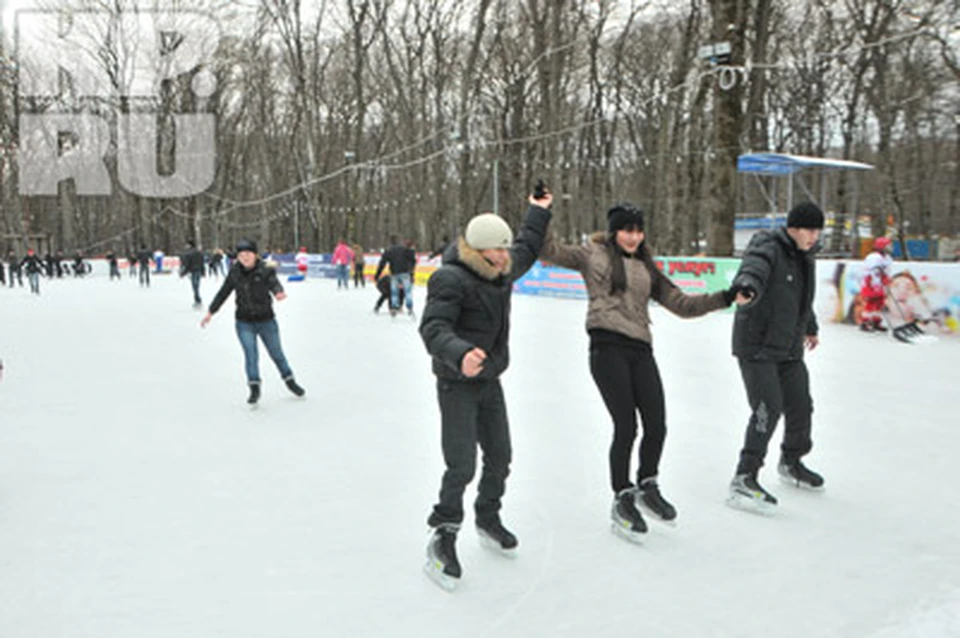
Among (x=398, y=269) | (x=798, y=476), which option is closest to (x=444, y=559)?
(x=798, y=476)

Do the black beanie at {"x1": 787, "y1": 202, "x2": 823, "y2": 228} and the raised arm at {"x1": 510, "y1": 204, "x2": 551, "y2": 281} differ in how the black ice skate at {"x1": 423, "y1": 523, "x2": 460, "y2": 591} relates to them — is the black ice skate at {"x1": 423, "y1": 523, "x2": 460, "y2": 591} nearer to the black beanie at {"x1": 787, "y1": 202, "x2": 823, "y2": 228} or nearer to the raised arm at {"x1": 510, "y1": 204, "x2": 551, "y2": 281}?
the raised arm at {"x1": 510, "y1": 204, "x2": 551, "y2": 281}

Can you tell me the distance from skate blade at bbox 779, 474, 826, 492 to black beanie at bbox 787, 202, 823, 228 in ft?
4.92

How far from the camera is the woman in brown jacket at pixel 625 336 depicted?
3.58 metres

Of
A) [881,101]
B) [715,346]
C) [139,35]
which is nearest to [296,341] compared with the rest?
[715,346]

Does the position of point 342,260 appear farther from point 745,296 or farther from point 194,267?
point 745,296

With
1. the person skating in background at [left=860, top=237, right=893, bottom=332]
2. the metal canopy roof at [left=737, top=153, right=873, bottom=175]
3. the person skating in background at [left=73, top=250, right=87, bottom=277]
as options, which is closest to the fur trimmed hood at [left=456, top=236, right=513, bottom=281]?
the person skating in background at [left=860, top=237, right=893, bottom=332]

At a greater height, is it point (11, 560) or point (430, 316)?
point (430, 316)

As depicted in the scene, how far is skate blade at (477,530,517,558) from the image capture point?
11.3ft

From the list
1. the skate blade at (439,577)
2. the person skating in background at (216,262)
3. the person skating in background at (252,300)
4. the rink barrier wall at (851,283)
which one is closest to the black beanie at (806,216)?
the skate blade at (439,577)

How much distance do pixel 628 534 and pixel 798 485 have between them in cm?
136

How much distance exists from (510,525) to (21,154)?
42.0 m

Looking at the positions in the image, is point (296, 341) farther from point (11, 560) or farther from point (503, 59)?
point (503, 59)

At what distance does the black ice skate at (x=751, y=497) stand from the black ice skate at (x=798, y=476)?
15.9 inches

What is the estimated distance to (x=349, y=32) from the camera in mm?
30188
